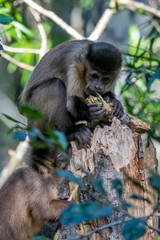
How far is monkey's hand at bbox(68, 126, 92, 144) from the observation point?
3871 mm

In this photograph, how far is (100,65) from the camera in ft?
14.5

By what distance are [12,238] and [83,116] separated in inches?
58.0

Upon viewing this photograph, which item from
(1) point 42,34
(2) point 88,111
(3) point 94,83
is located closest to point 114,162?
(2) point 88,111

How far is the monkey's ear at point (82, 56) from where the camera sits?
452 cm

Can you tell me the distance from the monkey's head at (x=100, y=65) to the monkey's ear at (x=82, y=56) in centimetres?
4

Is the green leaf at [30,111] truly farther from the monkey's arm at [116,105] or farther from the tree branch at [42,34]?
the tree branch at [42,34]

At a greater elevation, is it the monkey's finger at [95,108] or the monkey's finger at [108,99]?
the monkey's finger at [95,108]

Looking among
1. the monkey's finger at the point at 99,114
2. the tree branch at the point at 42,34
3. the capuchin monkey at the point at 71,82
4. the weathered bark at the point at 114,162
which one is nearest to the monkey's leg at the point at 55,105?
the capuchin monkey at the point at 71,82

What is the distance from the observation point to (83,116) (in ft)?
14.0

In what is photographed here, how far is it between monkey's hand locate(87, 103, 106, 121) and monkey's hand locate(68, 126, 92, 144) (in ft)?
0.53

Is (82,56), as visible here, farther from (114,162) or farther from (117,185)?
(117,185)

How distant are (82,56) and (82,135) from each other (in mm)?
1061

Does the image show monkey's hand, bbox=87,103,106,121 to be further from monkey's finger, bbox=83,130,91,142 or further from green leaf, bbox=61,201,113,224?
green leaf, bbox=61,201,113,224

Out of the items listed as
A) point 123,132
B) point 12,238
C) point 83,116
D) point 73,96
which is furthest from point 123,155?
point 12,238
